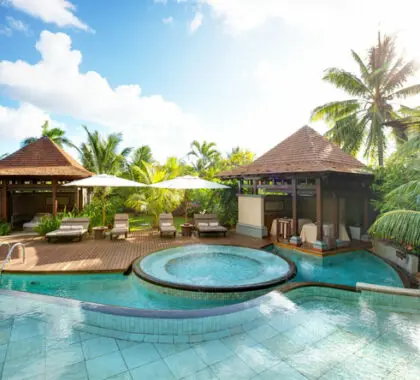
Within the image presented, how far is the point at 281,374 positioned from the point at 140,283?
433 cm

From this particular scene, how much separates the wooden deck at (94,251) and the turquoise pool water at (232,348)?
247 centimetres

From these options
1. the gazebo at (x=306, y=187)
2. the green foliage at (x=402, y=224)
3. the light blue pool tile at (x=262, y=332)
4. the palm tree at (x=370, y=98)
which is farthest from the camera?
the palm tree at (x=370, y=98)

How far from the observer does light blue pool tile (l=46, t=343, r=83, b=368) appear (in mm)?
3199

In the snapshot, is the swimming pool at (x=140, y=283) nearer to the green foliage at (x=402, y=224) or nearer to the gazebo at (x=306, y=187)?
the gazebo at (x=306, y=187)

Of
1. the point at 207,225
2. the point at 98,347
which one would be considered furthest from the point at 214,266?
the point at 98,347

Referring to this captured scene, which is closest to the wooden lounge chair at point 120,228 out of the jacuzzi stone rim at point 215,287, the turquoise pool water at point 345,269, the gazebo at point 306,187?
the jacuzzi stone rim at point 215,287

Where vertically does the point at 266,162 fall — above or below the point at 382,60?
below

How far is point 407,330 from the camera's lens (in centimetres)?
418

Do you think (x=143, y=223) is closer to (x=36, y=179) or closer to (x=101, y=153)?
(x=36, y=179)

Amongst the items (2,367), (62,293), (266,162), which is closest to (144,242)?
(62,293)

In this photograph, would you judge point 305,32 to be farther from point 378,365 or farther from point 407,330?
point 378,365

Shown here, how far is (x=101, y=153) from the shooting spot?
20.0 meters

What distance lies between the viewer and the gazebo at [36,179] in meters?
12.1

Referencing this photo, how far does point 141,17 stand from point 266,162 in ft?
25.4
